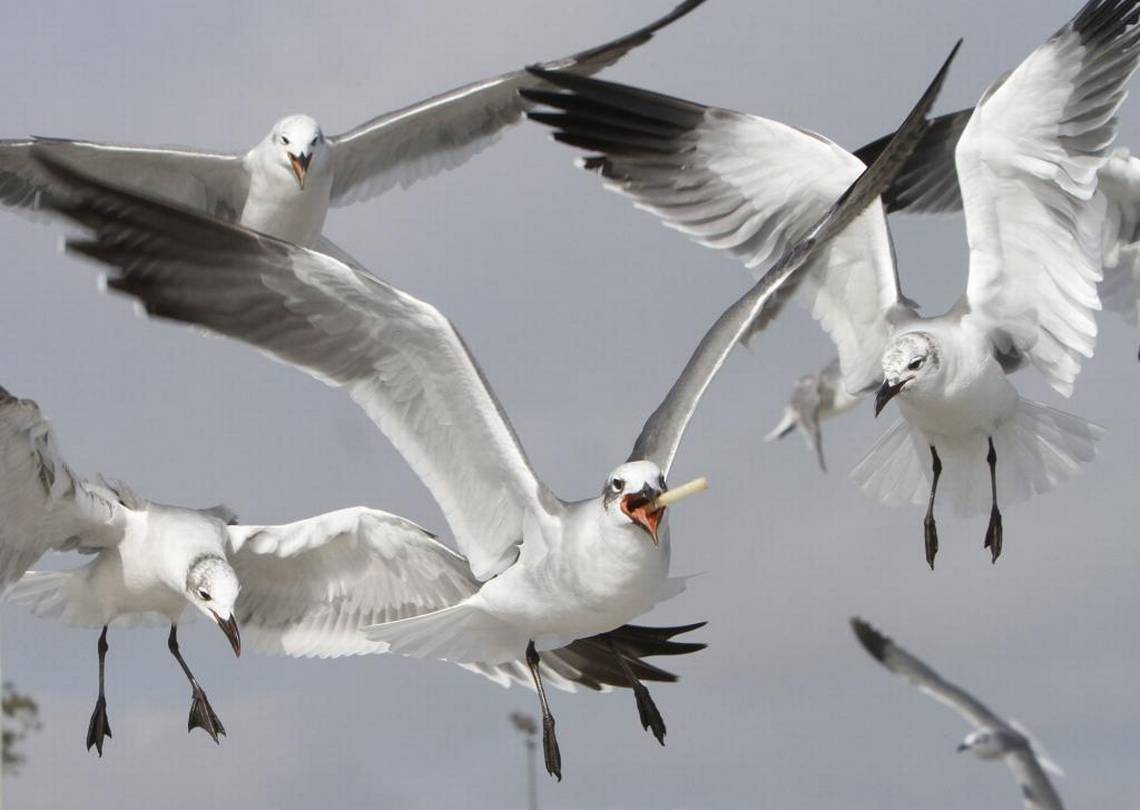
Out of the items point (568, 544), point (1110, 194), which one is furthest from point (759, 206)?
point (568, 544)

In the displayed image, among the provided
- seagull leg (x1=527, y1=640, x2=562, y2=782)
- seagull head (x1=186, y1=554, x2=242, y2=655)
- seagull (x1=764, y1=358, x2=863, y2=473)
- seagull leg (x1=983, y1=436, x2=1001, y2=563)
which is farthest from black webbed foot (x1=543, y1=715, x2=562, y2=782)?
seagull (x1=764, y1=358, x2=863, y2=473)

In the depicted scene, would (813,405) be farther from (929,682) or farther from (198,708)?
(198,708)

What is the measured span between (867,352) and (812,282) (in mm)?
359

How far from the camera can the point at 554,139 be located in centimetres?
912

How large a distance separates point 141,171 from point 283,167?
61 cm

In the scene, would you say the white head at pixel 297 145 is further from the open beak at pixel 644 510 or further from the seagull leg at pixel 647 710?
the open beak at pixel 644 510

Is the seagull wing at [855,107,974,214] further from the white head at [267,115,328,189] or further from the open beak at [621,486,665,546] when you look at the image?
the open beak at [621,486,665,546]

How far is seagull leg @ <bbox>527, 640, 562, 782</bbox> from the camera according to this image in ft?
21.8

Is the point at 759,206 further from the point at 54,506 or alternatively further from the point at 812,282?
the point at 54,506

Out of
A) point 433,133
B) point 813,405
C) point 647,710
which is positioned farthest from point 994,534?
point 813,405

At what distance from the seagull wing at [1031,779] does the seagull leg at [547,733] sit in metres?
5.42

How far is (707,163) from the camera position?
31.1ft

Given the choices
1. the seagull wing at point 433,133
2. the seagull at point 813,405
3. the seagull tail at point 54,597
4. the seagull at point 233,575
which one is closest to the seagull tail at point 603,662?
the seagull at point 233,575

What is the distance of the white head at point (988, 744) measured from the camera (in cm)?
1161
